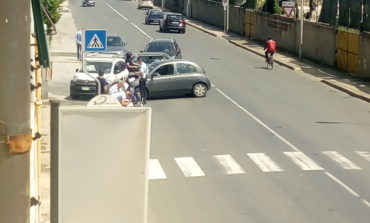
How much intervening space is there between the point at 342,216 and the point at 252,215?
62.5 inches

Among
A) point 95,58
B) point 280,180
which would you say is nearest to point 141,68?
point 95,58

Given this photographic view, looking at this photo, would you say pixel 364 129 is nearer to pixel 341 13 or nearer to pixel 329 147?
pixel 329 147

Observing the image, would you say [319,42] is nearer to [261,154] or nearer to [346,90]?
[346,90]

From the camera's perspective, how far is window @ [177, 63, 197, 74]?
99.6 feet

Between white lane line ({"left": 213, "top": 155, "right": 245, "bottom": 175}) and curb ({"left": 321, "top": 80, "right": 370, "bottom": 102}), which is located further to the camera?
curb ({"left": 321, "top": 80, "right": 370, "bottom": 102})

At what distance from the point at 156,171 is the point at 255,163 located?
2.44 metres

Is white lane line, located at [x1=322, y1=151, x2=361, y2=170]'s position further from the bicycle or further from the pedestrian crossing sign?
the bicycle

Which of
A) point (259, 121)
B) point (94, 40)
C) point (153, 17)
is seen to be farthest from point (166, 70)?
point (153, 17)

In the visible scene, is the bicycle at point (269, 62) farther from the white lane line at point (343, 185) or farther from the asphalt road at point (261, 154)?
the white lane line at point (343, 185)

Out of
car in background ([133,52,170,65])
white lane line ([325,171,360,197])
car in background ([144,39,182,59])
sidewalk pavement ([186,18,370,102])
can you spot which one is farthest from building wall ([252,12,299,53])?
white lane line ([325,171,360,197])

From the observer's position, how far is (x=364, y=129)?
23766 mm

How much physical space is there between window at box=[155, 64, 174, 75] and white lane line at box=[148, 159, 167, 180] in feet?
37.2

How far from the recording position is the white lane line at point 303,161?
59.6ft

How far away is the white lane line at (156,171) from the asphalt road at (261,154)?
48 mm
